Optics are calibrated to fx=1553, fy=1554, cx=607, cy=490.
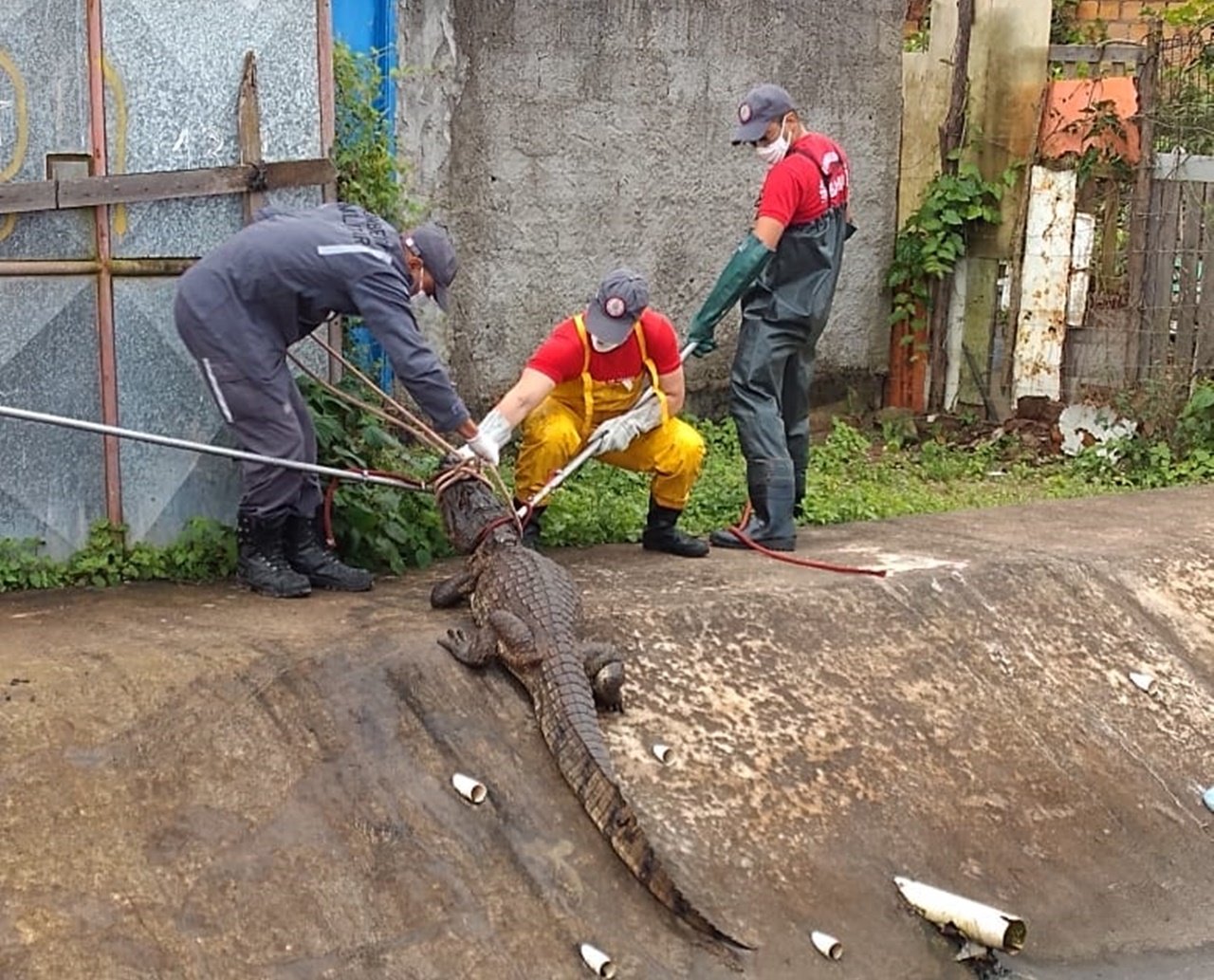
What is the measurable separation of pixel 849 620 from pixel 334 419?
7.13ft

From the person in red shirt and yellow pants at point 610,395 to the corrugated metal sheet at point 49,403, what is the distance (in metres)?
1.56

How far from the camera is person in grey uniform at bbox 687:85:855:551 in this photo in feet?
21.6

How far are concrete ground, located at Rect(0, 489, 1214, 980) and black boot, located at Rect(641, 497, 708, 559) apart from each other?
0.16 m

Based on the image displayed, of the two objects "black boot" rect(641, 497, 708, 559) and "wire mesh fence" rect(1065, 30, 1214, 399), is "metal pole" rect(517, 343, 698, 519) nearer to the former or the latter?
"black boot" rect(641, 497, 708, 559)

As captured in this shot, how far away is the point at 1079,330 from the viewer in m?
9.92

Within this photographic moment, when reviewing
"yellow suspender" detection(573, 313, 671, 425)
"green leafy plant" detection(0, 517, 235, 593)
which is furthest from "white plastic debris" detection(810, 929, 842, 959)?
"green leafy plant" detection(0, 517, 235, 593)

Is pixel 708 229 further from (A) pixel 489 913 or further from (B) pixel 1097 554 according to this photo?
(A) pixel 489 913

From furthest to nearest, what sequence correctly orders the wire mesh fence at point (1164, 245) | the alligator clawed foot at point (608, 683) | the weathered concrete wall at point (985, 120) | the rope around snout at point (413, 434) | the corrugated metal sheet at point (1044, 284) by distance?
the weathered concrete wall at point (985, 120), the corrugated metal sheet at point (1044, 284), the wire mesh fence at point (1164, 245), the rope around snout at point (413, 434), the alligator clawed foot at point (608, 683)

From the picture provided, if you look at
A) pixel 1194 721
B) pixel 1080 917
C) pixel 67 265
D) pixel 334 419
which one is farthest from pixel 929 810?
pixel 67 265

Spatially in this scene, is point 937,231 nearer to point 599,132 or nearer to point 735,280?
point 599,132

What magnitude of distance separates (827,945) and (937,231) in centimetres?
661

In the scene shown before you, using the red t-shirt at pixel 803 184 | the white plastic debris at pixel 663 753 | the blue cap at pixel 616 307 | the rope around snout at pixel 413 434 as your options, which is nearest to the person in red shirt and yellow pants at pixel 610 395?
the blue cap at pixel 616 307

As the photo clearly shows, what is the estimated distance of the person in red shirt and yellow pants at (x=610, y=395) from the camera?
5.99 m

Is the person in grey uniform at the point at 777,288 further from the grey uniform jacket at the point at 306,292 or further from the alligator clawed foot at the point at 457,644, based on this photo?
the alligator clawed foot at the point at 457,644
